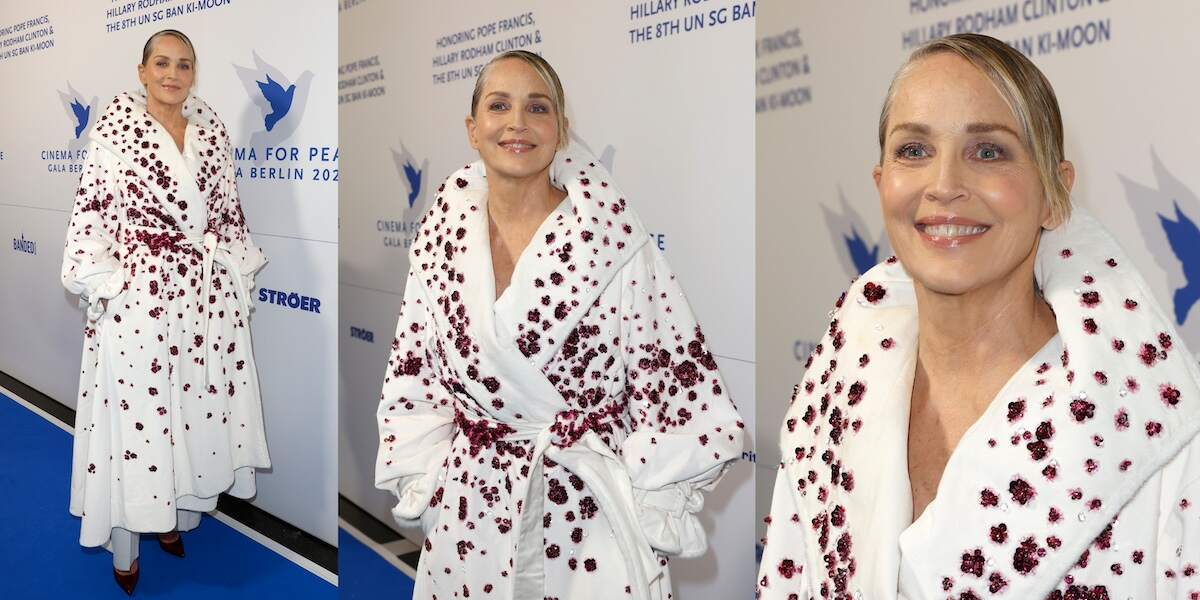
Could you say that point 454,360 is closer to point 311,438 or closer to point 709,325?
point 709,325

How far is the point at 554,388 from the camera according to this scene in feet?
6.86

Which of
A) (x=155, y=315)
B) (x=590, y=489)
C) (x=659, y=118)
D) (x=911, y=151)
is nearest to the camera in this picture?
(x=911, y=151)

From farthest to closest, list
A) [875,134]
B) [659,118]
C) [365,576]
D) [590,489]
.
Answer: [365,576]
[659,118]
[590,489]
[875,134]

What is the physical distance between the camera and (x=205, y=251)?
376cm

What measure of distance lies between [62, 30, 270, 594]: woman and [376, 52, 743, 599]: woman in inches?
73.8

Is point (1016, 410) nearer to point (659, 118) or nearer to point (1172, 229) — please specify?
point (1172, 229)

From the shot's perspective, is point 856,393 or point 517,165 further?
point 517,165

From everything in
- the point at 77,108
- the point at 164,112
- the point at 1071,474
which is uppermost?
the point at 77,108

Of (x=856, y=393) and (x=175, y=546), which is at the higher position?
(x=856, y=393)

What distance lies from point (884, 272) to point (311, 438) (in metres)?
3.06

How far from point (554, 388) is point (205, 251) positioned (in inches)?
84.7

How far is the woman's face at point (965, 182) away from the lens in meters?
1.15

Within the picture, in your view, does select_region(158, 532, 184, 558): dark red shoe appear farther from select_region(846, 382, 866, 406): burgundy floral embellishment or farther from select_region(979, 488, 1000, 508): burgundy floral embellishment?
select_region(979, 488, 1000, 508): burgundy floral embellishment

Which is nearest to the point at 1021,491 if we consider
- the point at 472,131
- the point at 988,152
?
the point at 988,152
